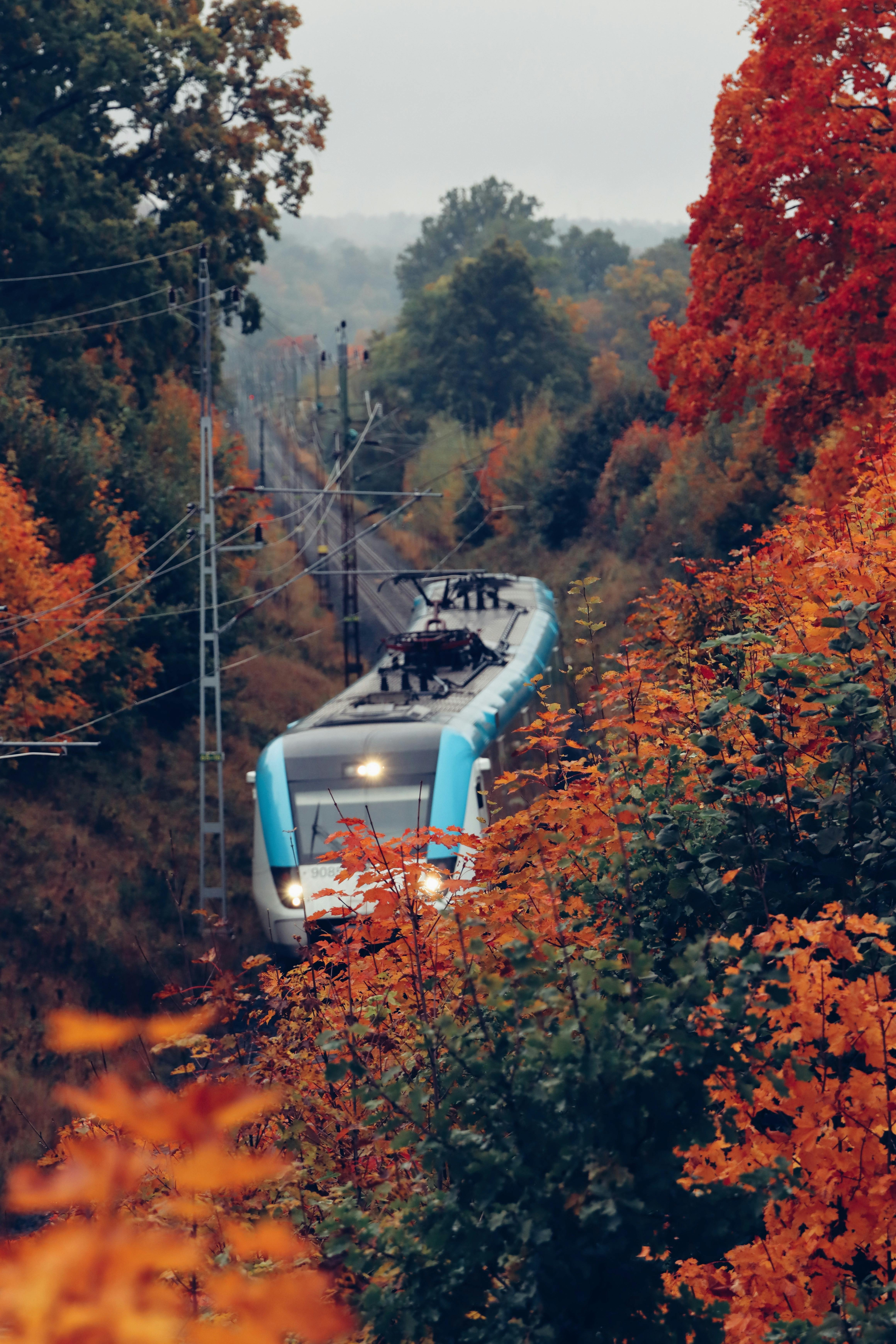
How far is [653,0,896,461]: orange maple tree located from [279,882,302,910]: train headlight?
32.3 feet

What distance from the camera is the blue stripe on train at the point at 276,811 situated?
14.0 meters

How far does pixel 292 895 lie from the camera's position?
539 inches

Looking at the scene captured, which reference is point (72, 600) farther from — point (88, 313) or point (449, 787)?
point (88, 313)

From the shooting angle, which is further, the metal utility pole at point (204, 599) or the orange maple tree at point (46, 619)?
the orange maple tree at point (46, 619)

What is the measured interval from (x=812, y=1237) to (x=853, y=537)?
5559 mm

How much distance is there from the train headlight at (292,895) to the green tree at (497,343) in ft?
146

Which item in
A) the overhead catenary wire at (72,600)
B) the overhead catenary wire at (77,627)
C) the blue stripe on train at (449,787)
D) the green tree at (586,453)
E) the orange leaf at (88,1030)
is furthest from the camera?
the green tree at (586,453)

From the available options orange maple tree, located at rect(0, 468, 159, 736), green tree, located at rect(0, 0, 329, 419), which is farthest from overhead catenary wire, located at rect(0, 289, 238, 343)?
orange maple tree, located at rect(0, 468, 159, 736)

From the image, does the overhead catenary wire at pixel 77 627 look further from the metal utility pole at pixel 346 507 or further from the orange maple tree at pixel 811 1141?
the orange maple tree at pixel 811 1141

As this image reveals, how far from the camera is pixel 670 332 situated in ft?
64.7

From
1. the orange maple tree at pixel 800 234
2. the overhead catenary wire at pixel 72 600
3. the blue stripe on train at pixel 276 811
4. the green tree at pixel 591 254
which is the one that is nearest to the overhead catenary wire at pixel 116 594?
the overhead catenary wire at pixel 72 600

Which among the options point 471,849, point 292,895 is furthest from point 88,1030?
point 292,895

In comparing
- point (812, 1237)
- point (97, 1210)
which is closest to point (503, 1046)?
point (812, 1237)

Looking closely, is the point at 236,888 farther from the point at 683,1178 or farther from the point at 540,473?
the point at 540,473
